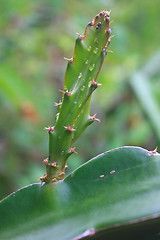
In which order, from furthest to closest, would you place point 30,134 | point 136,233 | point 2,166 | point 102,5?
point 102,5
point 30,134
point 2,166
point 136,233

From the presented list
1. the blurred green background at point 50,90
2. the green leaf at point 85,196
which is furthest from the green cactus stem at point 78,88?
the blurred green background at point 50,90

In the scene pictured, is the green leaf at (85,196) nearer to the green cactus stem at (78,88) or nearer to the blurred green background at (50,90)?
the green cactus stem at (78,88)

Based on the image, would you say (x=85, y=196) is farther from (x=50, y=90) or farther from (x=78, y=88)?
(x=50, y=90)

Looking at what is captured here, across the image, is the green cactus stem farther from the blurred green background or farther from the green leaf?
the blurred green background

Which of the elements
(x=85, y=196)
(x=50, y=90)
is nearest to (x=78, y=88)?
(x=85, y=196)

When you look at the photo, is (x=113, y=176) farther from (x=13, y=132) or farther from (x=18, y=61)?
(x=18, y=61)

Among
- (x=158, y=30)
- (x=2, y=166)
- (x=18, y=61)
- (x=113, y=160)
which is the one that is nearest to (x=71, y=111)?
(x=113, y=160)
